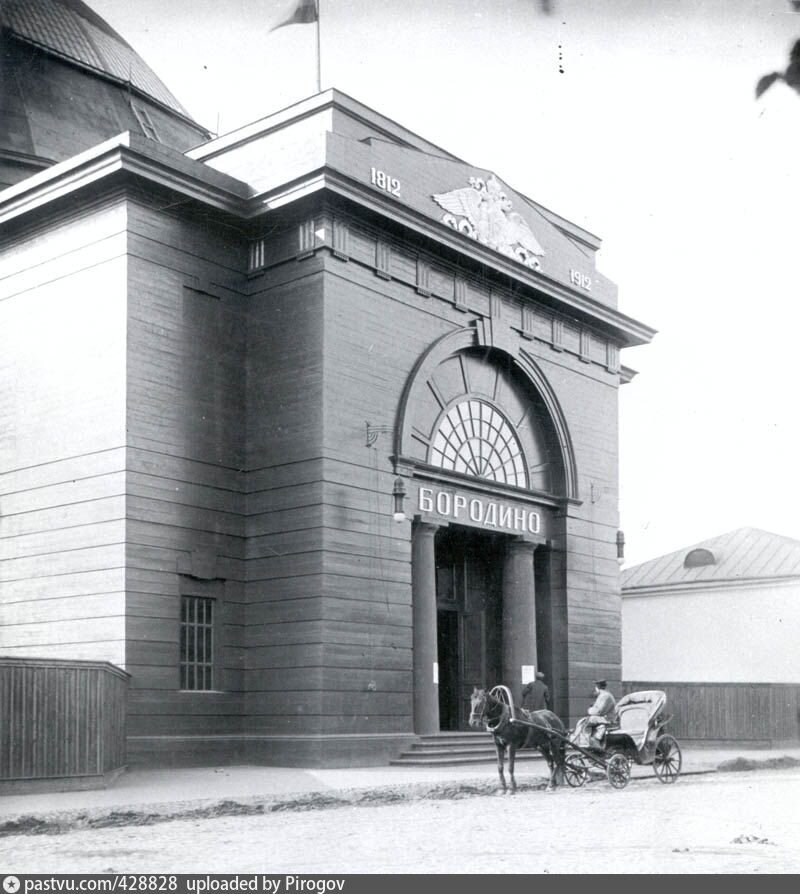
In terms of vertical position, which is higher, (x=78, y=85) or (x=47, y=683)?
(x=78, y=85)

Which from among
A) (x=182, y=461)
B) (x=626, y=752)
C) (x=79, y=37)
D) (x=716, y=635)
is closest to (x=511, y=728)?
(x=626, y=752)

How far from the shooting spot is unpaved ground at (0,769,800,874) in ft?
32.5

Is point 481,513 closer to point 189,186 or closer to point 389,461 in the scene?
point 389,461

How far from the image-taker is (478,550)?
28.9 m

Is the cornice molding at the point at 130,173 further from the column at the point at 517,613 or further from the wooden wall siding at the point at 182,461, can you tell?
the column at the point at 517,613

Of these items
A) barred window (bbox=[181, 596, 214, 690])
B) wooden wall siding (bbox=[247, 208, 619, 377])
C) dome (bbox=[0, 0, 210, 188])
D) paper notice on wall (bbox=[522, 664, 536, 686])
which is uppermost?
dome (bbox=[0, 0, 210, 188])

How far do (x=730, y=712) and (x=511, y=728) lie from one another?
14.3 metres

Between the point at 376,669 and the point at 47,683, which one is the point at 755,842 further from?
the point at 376,669

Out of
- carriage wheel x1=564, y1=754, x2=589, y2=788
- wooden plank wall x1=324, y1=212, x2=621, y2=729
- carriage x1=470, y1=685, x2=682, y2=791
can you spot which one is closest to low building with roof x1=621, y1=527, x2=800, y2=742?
wooden plank wall x1=324, y1=212, x2=621, y2=729

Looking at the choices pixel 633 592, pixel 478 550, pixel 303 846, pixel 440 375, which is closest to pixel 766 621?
pixel 633 592

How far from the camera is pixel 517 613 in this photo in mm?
27469

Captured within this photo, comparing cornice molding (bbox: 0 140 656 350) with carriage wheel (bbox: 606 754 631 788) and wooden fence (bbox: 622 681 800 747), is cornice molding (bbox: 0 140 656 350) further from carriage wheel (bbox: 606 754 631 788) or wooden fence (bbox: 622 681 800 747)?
wooden fence (bbox: 622 681 800 747)

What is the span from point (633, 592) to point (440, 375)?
21.4 m

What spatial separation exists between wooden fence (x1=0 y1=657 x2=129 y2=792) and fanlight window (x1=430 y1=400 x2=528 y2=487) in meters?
9.95
